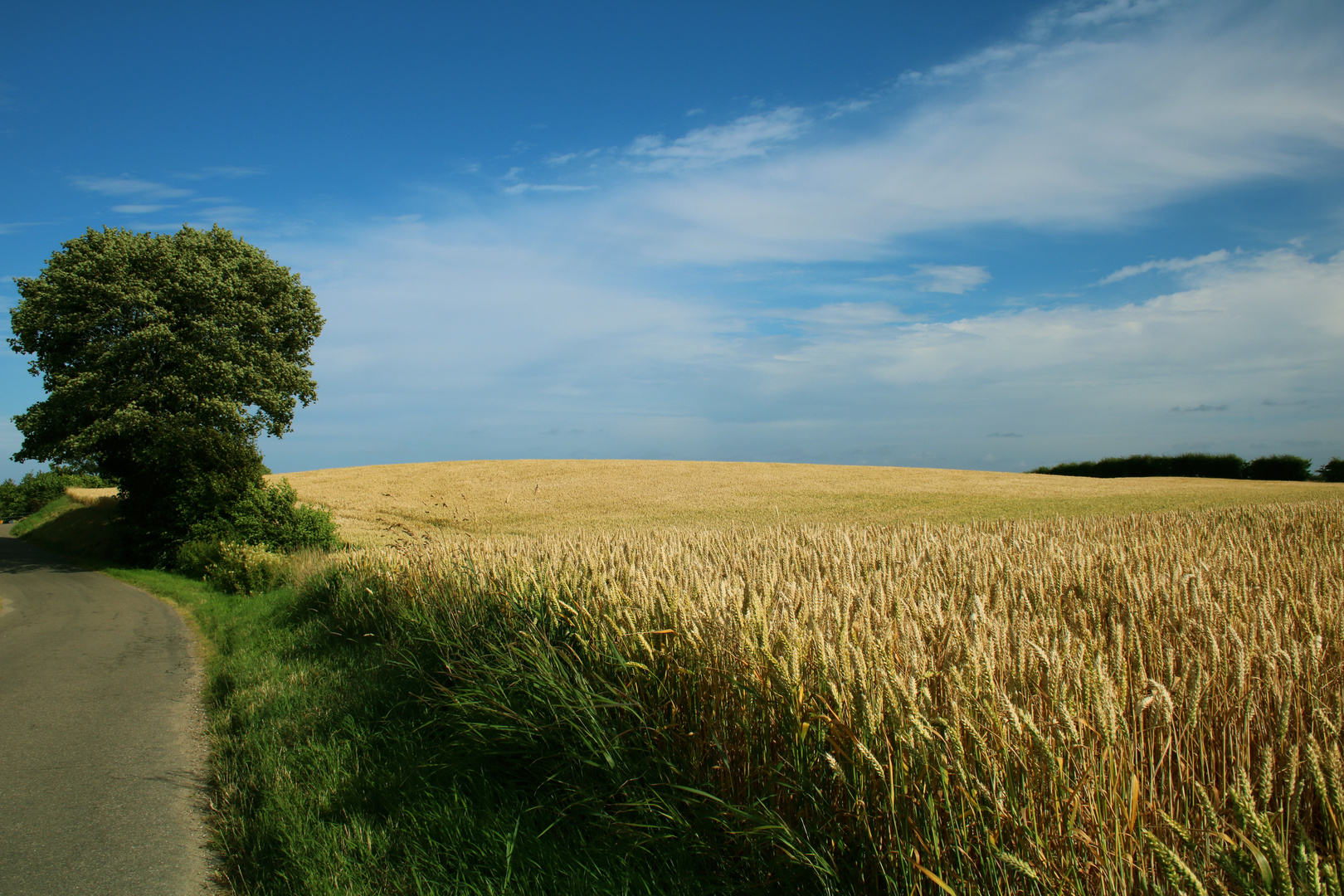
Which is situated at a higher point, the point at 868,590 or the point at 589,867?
the point at 868,590

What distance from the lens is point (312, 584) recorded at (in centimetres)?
1020

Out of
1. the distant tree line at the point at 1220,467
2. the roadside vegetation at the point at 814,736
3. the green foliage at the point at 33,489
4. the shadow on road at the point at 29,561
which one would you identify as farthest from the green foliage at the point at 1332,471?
the green foliage at the point at 33,489

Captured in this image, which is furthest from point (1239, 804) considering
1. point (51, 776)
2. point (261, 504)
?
point (261, 504)

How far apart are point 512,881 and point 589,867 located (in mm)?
352

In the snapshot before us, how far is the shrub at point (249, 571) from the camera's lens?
14523 millimetres

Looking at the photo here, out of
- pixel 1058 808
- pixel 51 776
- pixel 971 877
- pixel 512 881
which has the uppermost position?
pixel 1058 808

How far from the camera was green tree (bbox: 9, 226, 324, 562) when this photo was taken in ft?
69.1

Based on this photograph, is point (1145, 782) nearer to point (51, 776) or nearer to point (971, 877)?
point (971, 877)

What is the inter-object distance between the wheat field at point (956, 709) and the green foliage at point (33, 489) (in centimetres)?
5778

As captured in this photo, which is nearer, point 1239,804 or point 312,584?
point 1239,804

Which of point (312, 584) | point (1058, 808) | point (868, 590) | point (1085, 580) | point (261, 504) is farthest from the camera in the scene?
point (261, 504)

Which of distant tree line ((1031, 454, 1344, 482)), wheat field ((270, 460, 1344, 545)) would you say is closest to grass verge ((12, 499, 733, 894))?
wheat field ((270, 460, 1344, 545))

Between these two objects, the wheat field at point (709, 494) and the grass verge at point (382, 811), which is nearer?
the grass verge at point (382, 811)

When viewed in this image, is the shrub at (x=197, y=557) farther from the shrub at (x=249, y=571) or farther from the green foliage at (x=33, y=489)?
the green foliage at (x=33, y=489)
